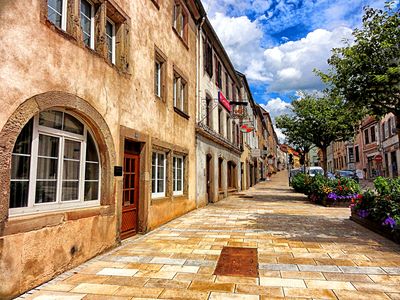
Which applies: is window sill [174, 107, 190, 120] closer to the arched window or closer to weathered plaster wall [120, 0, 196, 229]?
weathered plaster wall [120, 0, 196, 229]

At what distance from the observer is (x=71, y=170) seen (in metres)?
5.09

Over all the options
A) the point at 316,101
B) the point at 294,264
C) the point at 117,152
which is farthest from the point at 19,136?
the point at 316,101

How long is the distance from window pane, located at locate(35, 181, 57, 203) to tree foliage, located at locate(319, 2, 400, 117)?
253 inches

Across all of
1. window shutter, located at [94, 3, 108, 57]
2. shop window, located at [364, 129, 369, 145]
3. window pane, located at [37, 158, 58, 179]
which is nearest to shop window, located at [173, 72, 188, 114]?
window shutter, located at [94, 3, 108, 57]

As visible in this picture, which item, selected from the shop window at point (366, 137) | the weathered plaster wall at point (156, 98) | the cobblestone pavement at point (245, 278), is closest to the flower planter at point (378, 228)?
the cobblestone pavement at point (245, 278)

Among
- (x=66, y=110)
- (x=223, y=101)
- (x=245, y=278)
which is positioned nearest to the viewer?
(x=245, y=278)

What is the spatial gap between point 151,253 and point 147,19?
6.03 metres

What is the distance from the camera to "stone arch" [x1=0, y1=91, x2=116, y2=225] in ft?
11.7

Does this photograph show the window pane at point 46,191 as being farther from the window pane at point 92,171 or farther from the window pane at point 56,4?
the window pane at point 56,4

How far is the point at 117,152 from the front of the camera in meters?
6.20

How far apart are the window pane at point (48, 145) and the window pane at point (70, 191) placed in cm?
58

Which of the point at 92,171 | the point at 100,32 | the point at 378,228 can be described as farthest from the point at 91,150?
the point at 378,228

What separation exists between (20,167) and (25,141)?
38cm

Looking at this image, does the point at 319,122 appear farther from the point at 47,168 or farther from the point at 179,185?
the point at 47,168
